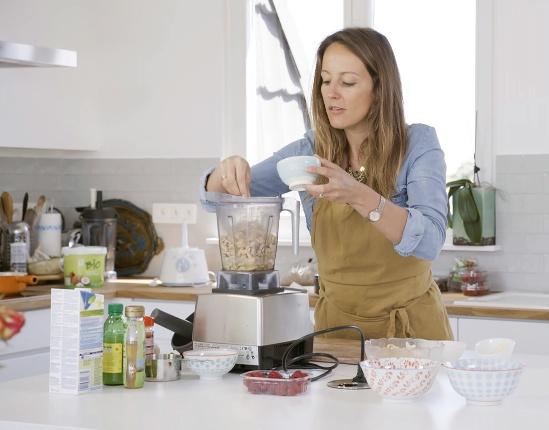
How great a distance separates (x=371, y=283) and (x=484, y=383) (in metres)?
0.96

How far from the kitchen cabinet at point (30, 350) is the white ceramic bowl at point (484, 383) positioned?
7.79ft

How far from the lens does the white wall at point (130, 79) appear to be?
16.3 feet

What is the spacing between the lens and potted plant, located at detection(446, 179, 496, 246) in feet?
14.6

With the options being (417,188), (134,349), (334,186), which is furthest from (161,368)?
(417,188)

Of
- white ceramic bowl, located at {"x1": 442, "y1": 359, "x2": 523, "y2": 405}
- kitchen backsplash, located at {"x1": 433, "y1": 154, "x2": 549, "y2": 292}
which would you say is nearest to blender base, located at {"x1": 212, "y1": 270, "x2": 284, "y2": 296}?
white ceramic bowl, located at {"x1": 442, "y1": 359, "x2": 523, "y2": 405}

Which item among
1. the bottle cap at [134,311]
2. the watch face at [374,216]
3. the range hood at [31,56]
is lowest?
the bottle cap at [134,311]

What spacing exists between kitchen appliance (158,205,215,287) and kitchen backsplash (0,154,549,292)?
0.27 meters

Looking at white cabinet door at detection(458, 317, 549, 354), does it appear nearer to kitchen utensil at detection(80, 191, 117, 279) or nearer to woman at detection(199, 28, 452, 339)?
woman at detection(199, 28, 452, 339)

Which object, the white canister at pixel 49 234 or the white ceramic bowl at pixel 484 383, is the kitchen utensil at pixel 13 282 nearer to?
the white canister at pixel 49 234

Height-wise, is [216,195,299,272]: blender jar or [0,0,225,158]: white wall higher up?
[0,0,225,158]: white wall

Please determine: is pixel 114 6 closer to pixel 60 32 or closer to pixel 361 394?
pixel 60 32

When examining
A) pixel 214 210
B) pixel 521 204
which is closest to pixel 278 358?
pixel 214 210

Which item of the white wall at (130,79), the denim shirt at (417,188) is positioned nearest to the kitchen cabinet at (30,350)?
the white wall at (130,79)

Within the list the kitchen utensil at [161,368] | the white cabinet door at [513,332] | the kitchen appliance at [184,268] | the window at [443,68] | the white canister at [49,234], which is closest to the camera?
the kitchen utensil at [161,368]
